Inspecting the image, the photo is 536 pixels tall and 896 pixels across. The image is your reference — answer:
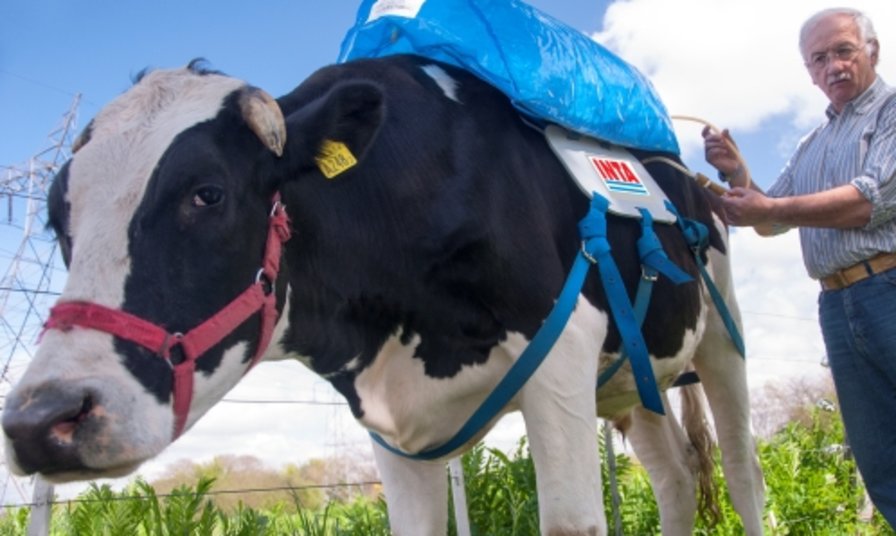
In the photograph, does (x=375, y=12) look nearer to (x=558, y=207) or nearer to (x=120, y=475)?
(x=558, y=207)

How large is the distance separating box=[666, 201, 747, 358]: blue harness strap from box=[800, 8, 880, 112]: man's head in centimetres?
82

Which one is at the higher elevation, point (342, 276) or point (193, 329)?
point (342, 276)

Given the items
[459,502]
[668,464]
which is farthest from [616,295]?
[459,502]

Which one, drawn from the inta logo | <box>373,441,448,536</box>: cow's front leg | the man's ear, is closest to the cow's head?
<box>373,441,448,536</box>: cow's front leg

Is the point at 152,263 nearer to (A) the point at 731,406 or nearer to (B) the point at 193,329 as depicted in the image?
(B) the point at 193,329

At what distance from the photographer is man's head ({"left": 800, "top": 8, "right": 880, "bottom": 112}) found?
3801 millimetres

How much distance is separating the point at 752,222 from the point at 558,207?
0.93 metres

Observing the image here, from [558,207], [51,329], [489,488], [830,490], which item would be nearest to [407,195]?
[558,207]

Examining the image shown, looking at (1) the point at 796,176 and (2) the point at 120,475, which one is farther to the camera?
(1) the point at 796,176

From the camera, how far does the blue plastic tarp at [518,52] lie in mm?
3387

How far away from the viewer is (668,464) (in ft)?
16.8

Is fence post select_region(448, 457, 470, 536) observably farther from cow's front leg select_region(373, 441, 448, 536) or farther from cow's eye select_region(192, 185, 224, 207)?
cow's eye select_region(192, 185, 224, 207)

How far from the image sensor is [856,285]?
374cm

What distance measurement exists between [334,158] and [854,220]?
2126 millimetres
